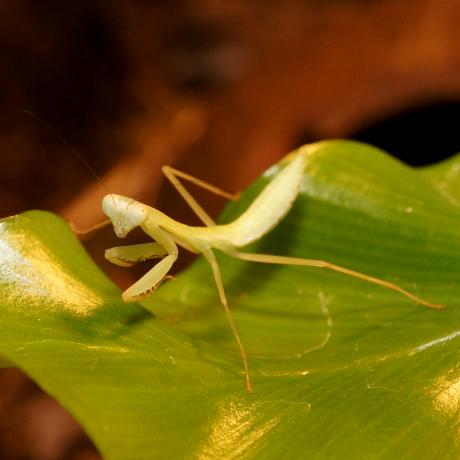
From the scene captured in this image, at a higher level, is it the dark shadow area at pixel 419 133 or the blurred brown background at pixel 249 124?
the blurred brown background at pixel 249 124

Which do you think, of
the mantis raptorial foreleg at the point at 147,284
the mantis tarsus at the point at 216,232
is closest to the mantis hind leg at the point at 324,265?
the mantis tarsus at the point at 216,232

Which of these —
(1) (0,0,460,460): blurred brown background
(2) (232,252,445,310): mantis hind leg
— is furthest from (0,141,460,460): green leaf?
(1) (0,0,460,460): blurred brown background

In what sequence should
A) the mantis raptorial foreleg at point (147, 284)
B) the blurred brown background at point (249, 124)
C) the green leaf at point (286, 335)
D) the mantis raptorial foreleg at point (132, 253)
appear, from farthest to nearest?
the blurred brown background at point (249, 124), the mantis raptorial foreleg at point (132, 253), the mantis raptorial foreleg at point (147, 284), the green leaf at point (286, 335)

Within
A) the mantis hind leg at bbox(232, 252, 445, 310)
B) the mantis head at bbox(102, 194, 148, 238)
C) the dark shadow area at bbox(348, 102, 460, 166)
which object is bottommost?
the dark shadow area at bbox(348, 102, 460, 166)

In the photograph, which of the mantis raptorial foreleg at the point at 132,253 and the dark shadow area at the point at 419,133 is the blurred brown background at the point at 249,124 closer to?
the dark shadow area at the point at 419,133

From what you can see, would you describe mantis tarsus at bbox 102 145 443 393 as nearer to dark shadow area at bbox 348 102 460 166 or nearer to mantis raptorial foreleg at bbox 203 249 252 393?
mantis raptorial foreleg at bbox 203 249 252 393

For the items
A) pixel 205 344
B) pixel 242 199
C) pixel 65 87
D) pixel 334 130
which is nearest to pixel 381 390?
pixel 205 344

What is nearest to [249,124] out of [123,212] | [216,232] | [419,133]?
[419,133]

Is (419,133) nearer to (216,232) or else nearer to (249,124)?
(249,124)
